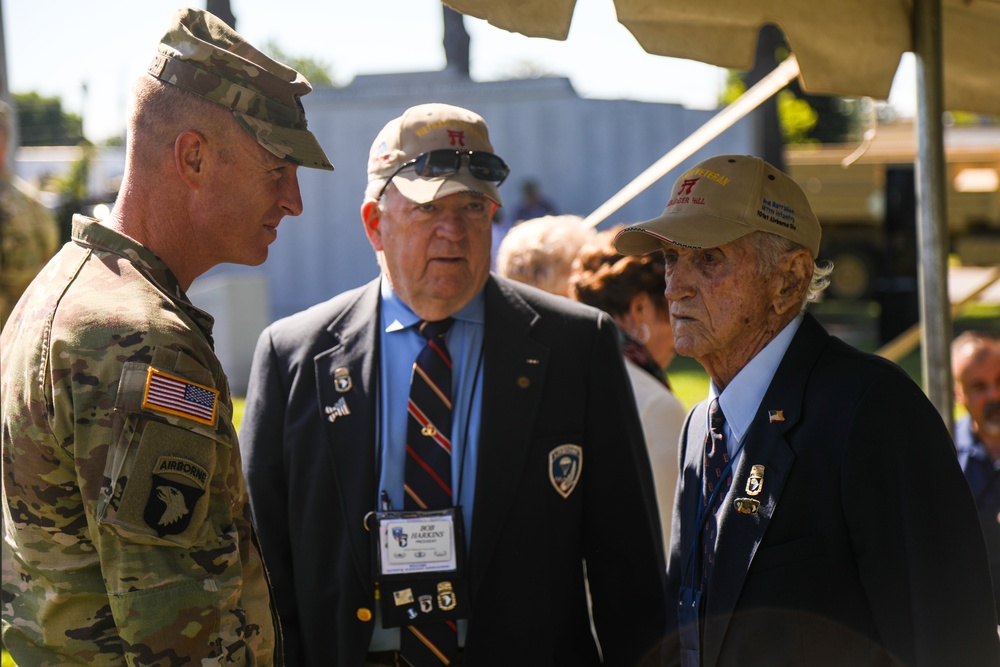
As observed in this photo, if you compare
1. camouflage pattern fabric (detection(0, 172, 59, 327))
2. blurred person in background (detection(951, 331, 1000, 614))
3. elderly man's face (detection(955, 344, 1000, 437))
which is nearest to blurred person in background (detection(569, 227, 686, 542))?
blurred person in background (detection(951, 331, 1000, 614))

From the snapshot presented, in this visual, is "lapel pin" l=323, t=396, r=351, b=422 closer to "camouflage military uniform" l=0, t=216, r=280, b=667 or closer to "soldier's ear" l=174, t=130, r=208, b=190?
"camouflage military uniform" l=0, t=216, r=280, b=667

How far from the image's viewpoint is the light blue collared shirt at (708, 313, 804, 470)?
7.05 feet

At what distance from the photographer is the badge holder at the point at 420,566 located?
2.54 metres

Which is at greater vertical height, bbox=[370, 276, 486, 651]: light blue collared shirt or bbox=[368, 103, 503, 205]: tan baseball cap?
bbox=[368, 103, 503, 205]: tan baseball cap

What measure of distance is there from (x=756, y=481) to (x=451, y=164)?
48.3 inches

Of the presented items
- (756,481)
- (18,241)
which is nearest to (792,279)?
(756,481)

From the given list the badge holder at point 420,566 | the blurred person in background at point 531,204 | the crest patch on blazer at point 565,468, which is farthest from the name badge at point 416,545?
the blurred person in background at point 531,204

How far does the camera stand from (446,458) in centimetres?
263

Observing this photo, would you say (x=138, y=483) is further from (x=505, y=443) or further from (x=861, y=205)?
(x=861, y=205)

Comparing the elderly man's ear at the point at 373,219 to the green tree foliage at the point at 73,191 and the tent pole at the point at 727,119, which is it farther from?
the green tree foliage at the point at 73,191

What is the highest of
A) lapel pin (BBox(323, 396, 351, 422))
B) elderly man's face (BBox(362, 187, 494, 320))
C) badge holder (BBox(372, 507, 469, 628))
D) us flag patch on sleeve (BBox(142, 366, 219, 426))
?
elderly man's face (BBox(362, 187, 494, 320))

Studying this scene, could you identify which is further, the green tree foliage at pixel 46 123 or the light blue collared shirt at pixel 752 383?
the green tree foliage at pixel 46 123

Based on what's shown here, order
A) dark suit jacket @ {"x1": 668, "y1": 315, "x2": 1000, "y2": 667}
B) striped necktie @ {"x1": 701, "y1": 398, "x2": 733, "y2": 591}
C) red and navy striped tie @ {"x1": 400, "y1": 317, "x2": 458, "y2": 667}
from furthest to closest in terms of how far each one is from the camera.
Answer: red and navy striped tie @ {"x1": 400, "y1": 317, "x2": 458, "y2": 667} < striped necktie @ {"x1": 701, "y1": 398, "x2": 733, "y2": 591} < dark suit jacket @ {"x1": 668, "y1": 315, "x2": 1000, "y2": 667}

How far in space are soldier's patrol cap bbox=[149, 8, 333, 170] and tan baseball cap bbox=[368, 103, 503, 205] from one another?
631mm
